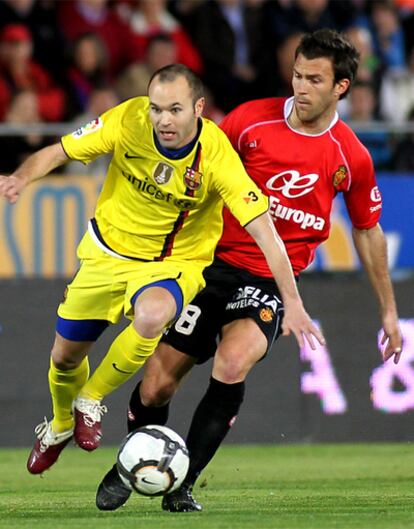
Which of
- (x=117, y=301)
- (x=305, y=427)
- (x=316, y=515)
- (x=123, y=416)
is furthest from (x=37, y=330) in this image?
(x=316, y=515)

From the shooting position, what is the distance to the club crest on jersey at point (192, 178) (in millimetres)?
7512

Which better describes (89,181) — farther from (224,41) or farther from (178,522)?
(178,522)

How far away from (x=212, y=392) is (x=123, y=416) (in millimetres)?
4406

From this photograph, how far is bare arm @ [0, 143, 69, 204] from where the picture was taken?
721 cm

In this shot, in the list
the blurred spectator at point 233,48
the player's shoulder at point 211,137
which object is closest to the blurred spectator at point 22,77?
the blurred spectator at point 233,48

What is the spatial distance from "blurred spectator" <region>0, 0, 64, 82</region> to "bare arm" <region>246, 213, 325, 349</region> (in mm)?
6617

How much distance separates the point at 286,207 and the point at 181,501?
1.82m

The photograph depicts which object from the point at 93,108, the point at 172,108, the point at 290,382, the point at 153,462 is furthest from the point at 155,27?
the point at 153,462

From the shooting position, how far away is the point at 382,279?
Result: 325 inches

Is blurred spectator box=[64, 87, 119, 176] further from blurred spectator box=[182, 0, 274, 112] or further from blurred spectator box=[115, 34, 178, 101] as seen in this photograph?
blurred spectator box=[182, 0, 274, 112]

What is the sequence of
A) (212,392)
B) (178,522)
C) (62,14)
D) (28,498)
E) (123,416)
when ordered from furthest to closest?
(62,14) < (123,416) < (28,498) < (212,392) < (178,522)

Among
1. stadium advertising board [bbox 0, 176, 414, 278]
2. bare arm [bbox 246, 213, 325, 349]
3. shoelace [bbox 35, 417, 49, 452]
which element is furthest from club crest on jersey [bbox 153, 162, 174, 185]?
stadium advertising board [bbox 0, 176, 414, 278]

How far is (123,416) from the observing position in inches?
468

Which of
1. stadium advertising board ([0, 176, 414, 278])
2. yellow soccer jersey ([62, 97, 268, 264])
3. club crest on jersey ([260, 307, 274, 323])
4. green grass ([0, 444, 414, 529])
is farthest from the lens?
stadium advertising board ([0, 176, 414, 278])
